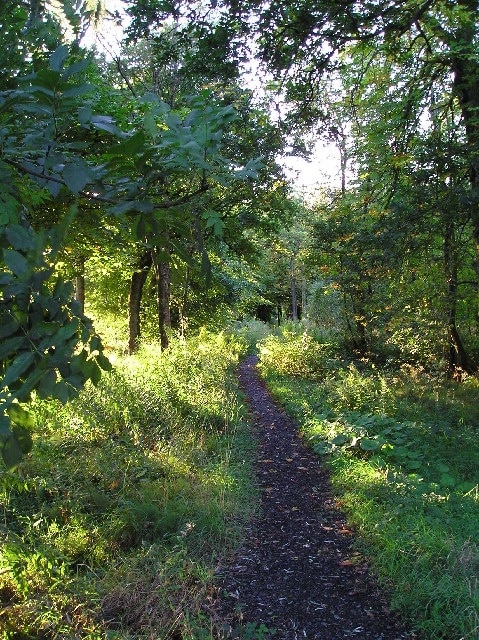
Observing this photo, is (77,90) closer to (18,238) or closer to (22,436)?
(18,238)

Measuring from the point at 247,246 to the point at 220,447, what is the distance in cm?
764

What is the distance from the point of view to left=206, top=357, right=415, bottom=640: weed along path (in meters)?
3.45

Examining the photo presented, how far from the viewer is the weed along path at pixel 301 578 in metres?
3.45

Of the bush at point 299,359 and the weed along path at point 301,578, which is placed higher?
the bush at point 299,359

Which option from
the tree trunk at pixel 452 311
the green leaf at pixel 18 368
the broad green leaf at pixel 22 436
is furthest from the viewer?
the tree trunk at pixel 452 311

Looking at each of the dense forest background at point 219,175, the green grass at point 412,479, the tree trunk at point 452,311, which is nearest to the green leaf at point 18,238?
the dense forest background at point 219,175

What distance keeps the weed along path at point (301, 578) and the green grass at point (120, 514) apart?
0.23 metres

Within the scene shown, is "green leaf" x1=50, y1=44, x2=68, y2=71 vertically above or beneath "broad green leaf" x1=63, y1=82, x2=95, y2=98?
above

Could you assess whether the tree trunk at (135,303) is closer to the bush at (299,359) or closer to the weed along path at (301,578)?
the bush at (299,359)

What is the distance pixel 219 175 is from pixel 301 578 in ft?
12.7

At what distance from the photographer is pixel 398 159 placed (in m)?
7.36

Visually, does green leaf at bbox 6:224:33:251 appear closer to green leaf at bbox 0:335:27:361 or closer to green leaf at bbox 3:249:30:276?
green leaf at bbox 3:249:30:276

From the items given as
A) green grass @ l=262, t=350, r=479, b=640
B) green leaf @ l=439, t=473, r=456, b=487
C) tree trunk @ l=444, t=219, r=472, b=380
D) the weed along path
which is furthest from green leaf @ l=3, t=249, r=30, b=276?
tree trunk @ l=444, t=219, r=472, b=380

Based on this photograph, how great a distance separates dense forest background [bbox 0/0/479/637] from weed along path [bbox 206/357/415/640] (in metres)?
1.23
